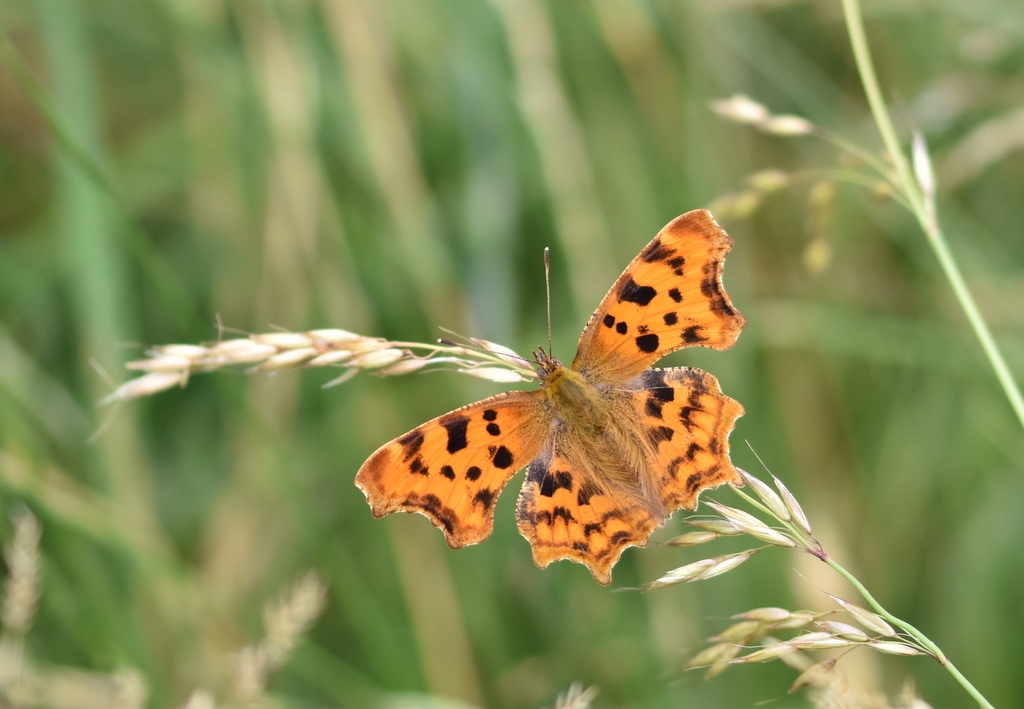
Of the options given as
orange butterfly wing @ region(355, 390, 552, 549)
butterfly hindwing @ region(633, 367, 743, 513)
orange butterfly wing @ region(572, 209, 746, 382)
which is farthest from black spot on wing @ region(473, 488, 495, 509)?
orange butterfly wing @ region(572, 209, 746, 382)

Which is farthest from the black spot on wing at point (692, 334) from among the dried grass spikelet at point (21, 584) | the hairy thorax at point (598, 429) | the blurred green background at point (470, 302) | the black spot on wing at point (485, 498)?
the dried grass spikelet at point (21, 584)

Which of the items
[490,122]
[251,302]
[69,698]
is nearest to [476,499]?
[69,698]

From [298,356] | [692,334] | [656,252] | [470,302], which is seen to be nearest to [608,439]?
[692,334]

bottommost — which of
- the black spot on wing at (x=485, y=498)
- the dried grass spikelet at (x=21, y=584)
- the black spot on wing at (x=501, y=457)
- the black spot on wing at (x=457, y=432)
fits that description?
the dried grass spikelet at (x=21, y=584)

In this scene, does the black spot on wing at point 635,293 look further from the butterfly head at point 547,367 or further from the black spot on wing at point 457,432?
the black spot on wing at point 457,432

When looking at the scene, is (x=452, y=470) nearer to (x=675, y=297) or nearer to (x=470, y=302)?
(x=675, y=297)

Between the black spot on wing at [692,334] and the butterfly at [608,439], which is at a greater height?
the black spot on wing at [692,334]

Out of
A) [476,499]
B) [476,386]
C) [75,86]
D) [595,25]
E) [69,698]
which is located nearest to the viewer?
[476,499]

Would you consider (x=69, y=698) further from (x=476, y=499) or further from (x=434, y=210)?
(x=434, y=210)
